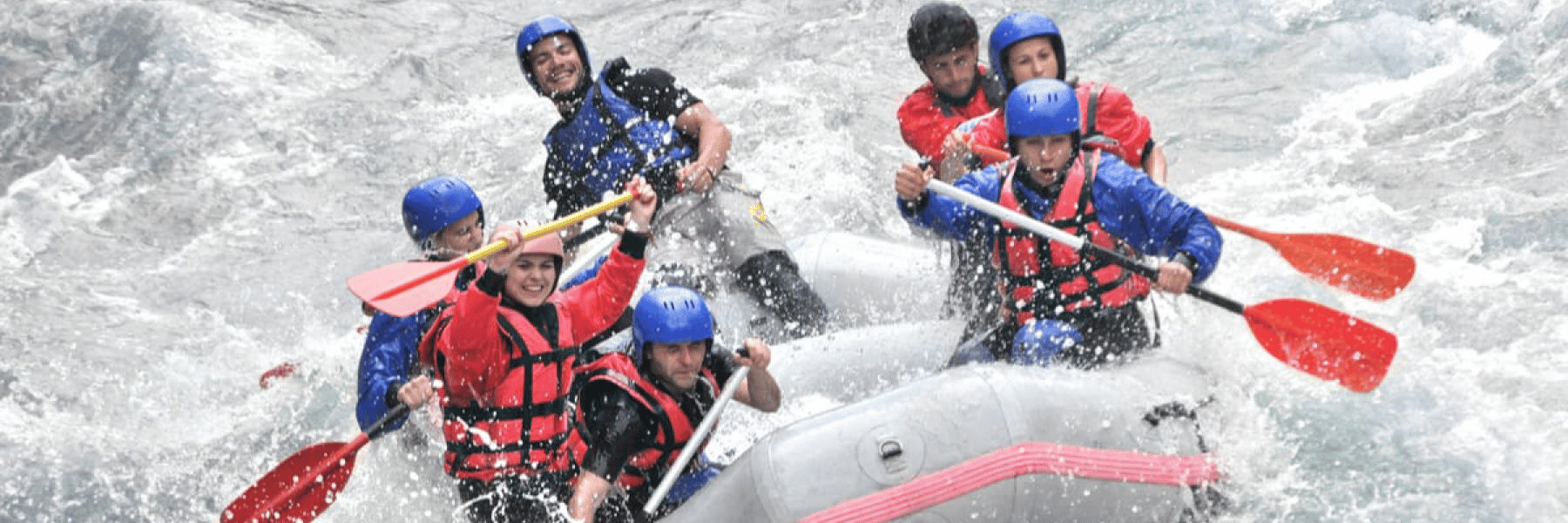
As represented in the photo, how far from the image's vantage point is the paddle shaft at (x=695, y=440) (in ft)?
16.4

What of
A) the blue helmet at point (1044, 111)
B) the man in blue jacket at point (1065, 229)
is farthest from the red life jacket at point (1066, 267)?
the blue helmet at point (1044, 111)

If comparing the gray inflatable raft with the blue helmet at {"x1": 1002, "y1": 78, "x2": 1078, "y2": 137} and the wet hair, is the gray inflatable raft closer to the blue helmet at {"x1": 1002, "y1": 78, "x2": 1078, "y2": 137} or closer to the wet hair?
the blue helmet at {"x1": 1002, "y1": 78, "x2": 1078, "y2": 137}

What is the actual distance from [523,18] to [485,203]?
2979 millimetres

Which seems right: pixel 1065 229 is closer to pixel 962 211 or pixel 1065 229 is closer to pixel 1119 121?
pixel 962 211

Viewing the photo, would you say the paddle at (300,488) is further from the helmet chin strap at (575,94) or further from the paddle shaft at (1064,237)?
the paddle shaft at (1064,237)

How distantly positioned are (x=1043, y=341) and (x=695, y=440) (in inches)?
45.2

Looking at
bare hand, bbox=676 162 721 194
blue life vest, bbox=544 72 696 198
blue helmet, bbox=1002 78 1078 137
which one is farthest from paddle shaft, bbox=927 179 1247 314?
blue life vest, bbox=544 72 696 198

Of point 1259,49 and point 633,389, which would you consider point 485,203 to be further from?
point 633,389

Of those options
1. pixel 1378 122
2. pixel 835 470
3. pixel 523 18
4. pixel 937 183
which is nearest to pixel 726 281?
pixel 937 183

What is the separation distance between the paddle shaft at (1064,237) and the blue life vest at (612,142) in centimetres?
145

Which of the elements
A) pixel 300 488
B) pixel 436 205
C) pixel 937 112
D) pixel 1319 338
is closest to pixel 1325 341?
pixel 1319 338

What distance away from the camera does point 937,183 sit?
18.2 ft

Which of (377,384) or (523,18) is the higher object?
(377,384)

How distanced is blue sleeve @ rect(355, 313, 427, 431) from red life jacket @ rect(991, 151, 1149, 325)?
1850mm
